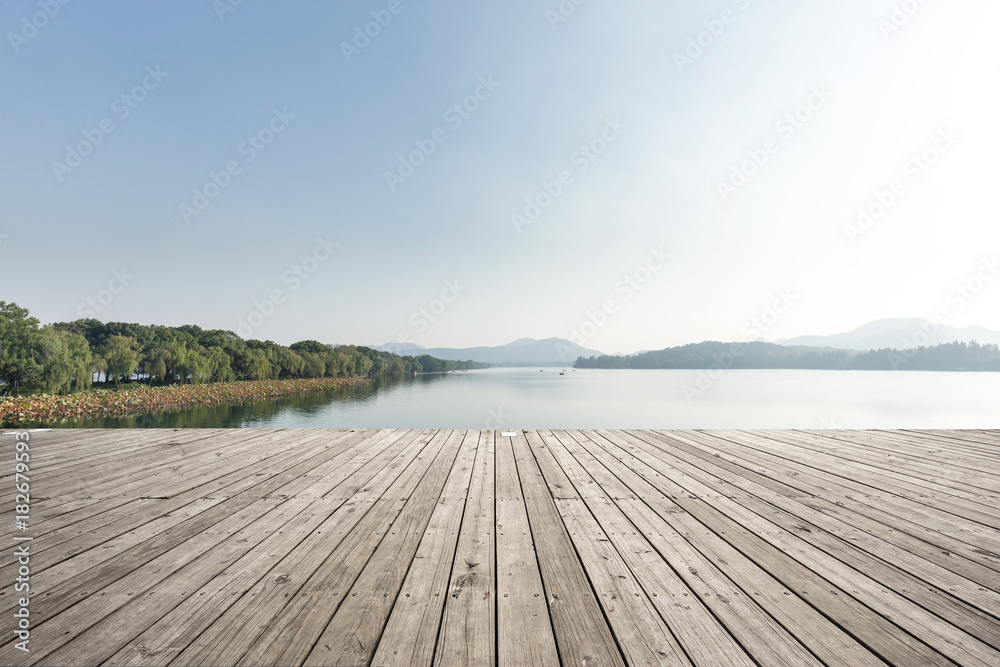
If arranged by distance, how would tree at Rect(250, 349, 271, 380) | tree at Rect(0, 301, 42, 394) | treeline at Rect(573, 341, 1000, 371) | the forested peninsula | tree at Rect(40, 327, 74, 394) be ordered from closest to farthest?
the forested peninsula → tree at Rect(0, 301, 42, 394) → tree at Rect(40, 327, 74, 394) → tree at Rect(250, 349, 271, 380) → treeline at Rect(573, 341, 1000, 371)

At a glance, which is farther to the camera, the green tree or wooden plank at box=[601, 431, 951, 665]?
the green tree

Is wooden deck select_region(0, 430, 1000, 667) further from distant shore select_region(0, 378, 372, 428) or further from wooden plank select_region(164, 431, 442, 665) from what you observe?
distant shore select_region(0, 378, 372, 428)

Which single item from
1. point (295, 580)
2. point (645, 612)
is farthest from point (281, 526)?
point (645, 612)

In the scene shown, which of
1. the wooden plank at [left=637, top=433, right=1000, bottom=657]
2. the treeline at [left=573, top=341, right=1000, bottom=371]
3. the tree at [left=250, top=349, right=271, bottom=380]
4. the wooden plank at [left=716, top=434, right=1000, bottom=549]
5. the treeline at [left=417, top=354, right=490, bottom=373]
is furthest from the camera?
the treeline at [left=417, top=354, right=490, bottom=373]

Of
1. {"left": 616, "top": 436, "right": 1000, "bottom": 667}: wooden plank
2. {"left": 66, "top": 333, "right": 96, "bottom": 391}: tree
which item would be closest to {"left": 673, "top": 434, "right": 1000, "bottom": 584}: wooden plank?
{"left": 616, "top": 436, "right": 1000, "bottom": 667}: wooden plank

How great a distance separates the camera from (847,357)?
2569 inches

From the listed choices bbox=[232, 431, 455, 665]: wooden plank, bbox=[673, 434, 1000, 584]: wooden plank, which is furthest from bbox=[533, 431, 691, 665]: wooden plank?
bbox=[673, 434, 1000, 584]: wooden plank

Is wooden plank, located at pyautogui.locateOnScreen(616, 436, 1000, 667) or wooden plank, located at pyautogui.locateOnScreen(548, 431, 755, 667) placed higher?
wooden plank, located at pyautogui.locateOnScreen(548, 431, 755, 667)

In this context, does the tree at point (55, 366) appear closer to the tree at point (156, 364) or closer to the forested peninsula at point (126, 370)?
the forested peninsula at point (126, 370)

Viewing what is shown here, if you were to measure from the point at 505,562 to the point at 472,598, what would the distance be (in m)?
0.28

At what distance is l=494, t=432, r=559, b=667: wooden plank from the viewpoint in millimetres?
1041

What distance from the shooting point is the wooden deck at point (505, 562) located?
109 cm

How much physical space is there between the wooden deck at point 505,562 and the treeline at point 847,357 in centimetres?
7452

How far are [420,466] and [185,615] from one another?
6.32 ft
